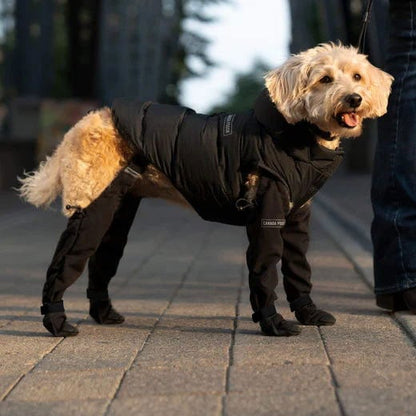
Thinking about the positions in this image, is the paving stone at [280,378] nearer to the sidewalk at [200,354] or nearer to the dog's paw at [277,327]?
the sidewalk at [200,354]

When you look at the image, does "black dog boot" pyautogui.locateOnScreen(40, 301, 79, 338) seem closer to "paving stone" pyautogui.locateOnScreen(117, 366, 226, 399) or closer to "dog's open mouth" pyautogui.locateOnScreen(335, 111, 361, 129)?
"paving stone" pyautogui.locateOnScreen(117, 366, 226, 399)

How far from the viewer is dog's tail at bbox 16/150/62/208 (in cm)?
536

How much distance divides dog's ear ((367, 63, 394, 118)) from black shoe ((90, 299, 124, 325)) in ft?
5.77

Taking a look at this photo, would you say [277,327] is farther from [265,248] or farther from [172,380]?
[172,380]

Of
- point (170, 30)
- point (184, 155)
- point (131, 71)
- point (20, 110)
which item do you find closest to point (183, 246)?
point (184, 155)

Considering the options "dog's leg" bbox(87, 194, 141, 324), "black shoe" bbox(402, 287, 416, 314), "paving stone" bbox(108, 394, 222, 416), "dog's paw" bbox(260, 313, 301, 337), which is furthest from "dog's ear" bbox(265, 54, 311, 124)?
"paving stone" bbox(108, 394, 222, 416)

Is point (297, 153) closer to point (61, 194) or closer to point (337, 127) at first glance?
point (337, 127)

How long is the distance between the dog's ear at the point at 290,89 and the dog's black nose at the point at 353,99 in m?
0.23

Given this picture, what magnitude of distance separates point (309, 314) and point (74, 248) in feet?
4.10

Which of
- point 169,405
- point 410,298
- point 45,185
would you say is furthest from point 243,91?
point 169,405

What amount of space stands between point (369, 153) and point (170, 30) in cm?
1077

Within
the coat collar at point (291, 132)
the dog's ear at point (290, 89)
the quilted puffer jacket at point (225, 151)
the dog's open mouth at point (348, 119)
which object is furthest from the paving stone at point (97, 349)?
the dog's open mouth at point (348, 119)

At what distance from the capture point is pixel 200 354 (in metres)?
4.61

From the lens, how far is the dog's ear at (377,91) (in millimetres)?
4984
